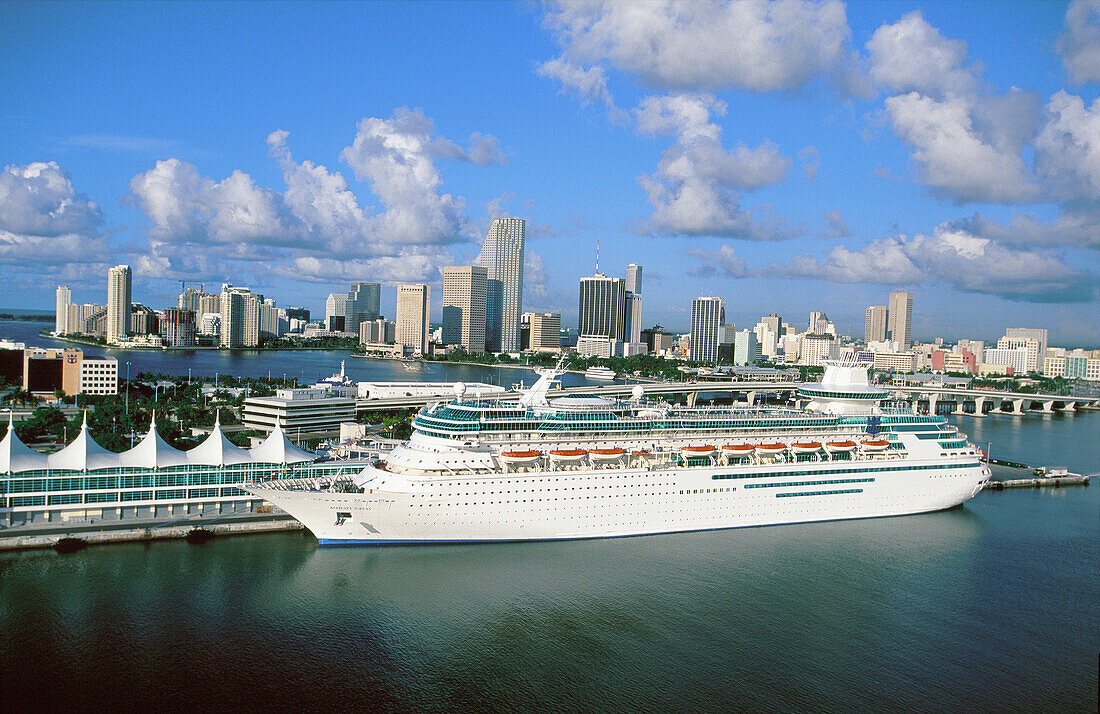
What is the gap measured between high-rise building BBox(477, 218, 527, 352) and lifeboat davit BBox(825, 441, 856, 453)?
101 meters

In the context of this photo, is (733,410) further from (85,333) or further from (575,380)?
(85,333)

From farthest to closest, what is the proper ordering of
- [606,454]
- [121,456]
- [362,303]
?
[362,303]
[606,454]
[121,456]

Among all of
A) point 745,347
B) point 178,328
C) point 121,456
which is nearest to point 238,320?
point 178,328

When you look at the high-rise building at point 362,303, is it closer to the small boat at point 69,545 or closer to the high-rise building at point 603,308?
the high-rise building at point 603,308

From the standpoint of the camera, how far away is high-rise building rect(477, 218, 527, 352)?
12394 centimetres

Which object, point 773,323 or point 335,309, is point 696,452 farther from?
point 335,309

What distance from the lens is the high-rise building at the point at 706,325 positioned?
127m

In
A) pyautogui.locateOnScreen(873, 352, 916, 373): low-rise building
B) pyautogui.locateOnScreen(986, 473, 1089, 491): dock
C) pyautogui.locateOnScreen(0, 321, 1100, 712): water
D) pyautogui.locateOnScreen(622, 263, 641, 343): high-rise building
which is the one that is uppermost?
pyautogui.locateOnScreen(622, 263, 641, 343): high-rise building

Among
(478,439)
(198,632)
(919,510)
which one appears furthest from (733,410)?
(198,632)

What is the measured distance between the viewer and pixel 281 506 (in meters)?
15.8

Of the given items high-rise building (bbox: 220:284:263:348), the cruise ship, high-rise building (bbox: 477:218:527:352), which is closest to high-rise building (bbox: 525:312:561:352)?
high-rise building (bbox: 477:218:527:352)

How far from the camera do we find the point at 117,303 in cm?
10388

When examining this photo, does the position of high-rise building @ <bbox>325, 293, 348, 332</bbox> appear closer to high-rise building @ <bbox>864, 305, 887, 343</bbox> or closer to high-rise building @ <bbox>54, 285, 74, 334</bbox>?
high-rise building @ <bbox>54, 285, 74, 334</bbox>

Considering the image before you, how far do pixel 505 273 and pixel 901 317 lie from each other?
74893mm
